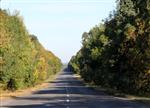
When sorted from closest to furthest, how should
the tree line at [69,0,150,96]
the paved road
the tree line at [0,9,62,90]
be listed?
the paved road
the tree line at [69,0,150,96]
the tree line at [0,9,62,90]

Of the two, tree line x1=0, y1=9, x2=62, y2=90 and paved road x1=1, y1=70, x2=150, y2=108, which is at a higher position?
tree line x1=0, y1=9, x2=62, y2=90

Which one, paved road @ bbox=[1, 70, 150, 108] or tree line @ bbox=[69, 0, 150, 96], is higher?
tree line @ bbox=[69, 0, 150, 96]

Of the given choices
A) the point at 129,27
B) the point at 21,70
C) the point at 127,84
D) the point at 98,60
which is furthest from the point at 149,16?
the point at 98,60

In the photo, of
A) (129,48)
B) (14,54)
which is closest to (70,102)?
(129,48)

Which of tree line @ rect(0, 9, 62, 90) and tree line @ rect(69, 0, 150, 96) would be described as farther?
tree line @ rect(0, 9, 62, 90)

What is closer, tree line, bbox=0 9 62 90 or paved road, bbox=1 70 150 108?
paved road, bbox=1 70 150 108

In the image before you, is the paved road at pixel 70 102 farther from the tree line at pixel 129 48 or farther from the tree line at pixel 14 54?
the tree line at pixel 14 54

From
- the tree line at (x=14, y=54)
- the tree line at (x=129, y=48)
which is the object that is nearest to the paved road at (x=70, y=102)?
the tree line at (x=129, y=48)

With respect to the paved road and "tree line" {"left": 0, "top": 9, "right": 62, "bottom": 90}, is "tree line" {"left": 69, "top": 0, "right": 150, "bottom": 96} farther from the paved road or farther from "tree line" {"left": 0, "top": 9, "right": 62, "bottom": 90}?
"tree line" {"left": 0, "top": 9, "right": 62, "bottom": 90}

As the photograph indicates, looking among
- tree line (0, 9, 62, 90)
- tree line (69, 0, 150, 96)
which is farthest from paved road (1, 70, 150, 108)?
tree line (0, 9, 62, 90)

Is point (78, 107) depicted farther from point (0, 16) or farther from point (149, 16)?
point (0, 16)

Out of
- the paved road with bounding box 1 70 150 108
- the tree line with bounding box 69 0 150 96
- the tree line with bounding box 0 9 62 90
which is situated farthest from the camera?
the tree line with bounding box 0 9 62 90

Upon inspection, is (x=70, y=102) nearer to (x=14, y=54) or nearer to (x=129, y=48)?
(x=129, y=48)

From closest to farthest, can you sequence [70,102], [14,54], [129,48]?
1. [70,102]
2. [129,48]
3. [14,54]
